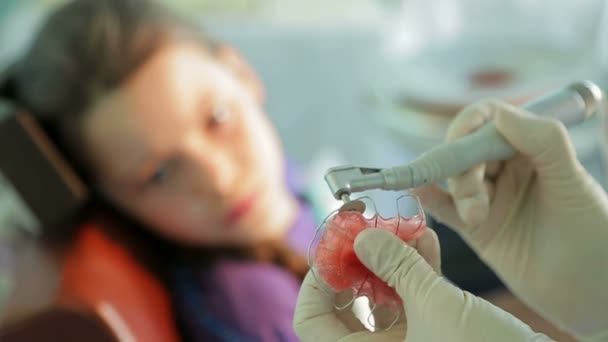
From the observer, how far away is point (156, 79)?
70cm

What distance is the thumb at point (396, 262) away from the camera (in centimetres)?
35

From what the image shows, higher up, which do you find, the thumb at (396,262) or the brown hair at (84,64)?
the brown hair at (84,64)

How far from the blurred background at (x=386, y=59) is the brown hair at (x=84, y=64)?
9.2 inches

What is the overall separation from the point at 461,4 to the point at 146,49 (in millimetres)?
579

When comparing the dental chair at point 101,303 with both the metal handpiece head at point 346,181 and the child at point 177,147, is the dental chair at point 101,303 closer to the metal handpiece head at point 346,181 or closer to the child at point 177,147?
the child at point 177,147

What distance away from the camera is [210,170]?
2.31ft

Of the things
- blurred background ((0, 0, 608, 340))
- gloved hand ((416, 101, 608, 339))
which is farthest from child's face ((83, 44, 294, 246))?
gloved hand ((416, 101, 608, 339))

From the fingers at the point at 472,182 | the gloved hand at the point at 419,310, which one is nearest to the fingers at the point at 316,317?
the gloved hand at the point at 419,310

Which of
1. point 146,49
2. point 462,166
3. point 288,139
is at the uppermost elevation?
point 146,49

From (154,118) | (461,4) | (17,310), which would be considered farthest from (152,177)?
(461,4)

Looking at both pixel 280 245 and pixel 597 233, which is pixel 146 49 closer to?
pixel 280 245

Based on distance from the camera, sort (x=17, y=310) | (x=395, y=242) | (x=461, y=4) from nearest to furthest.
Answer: (x=395, y=242)
(x=17, y=310)
(x=461, y=4)

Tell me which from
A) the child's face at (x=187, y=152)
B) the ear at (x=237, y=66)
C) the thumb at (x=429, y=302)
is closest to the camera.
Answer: the thumb at (x=429, y=302)

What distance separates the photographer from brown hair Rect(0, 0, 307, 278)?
710 millimetres
